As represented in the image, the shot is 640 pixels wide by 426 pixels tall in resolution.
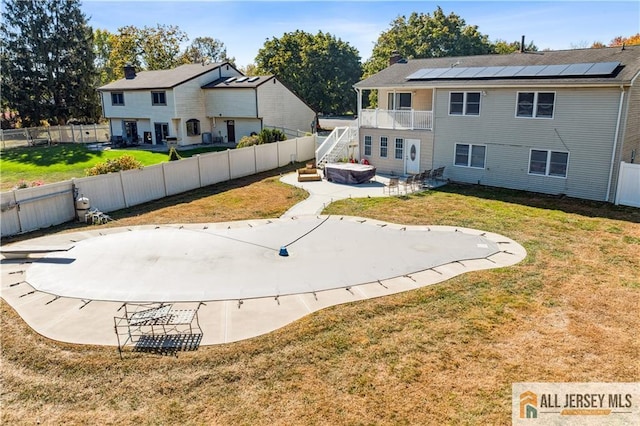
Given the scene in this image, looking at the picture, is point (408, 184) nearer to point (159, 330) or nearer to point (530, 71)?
point (530, 71)

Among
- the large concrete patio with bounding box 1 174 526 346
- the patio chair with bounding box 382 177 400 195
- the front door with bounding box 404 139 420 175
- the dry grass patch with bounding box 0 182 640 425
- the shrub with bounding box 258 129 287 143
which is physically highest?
the shrub with bounding box 258 129 287 143

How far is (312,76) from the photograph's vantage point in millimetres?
52031

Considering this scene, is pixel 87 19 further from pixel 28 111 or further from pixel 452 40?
pixel 452 40

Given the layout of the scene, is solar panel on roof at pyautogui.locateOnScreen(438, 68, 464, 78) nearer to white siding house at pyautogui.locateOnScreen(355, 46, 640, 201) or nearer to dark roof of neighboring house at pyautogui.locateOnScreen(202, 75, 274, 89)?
white siding house at pyautogui.locateOnScreen(355, 46, 640, 201)

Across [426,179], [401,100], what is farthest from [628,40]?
[426,179]

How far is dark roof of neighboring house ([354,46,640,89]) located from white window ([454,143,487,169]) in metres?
3.15

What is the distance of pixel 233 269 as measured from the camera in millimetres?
12023

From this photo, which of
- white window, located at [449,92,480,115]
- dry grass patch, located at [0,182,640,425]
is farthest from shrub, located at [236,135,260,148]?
dry grass patch, located at [0,182,640,425]

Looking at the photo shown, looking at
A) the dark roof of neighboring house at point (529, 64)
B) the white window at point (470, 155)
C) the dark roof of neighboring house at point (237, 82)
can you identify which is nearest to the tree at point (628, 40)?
the dark roof of neighboring house at point (529, 64)

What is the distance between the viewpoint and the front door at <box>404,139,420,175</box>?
966 inches

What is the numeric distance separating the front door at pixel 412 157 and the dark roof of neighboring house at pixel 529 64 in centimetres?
313

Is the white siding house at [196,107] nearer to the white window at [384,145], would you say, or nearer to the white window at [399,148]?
the white window at [384,145]

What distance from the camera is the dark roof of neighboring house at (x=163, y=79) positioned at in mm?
37875

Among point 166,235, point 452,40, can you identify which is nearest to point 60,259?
point 166,235
